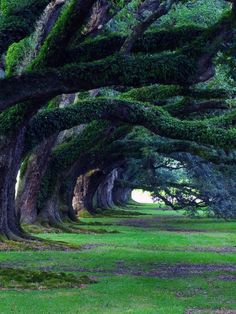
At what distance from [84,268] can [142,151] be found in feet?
63.0

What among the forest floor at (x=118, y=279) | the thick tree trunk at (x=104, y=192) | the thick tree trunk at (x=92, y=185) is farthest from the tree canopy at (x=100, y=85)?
the thick tree trunk at (x=104, y=192)

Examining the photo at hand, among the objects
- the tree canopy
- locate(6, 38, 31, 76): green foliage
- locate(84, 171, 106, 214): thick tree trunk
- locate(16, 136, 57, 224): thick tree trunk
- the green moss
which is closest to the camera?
the tree canopy

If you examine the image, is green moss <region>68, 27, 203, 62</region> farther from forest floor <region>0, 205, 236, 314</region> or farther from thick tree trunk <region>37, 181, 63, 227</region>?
thick tree trunk <region>37, 181, 63, 227</region>

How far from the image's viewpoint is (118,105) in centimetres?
1984

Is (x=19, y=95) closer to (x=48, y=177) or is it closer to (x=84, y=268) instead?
(x=84, y=268)

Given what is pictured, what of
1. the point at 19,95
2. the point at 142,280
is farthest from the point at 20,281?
the point at 19,95

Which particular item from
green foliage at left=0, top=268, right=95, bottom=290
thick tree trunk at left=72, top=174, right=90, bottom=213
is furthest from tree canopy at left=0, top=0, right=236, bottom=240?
thick tree trunk at left=72, top=174, right=90, bottom=213

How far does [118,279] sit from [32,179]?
14796 millimetres

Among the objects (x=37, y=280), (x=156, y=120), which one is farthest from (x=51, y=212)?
(x=37, y=280)

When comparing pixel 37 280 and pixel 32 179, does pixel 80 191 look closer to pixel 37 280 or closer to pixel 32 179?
pixel 32 179

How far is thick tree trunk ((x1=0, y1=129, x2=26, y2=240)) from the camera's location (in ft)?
71.4

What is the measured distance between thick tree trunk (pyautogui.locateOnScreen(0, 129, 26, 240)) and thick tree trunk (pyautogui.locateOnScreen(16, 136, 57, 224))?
4392 mm

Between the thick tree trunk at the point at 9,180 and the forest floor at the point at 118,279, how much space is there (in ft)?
5.10

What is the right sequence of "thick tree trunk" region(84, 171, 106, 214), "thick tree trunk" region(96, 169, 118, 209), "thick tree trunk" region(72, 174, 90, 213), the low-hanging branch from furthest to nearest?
"thick tree trunk" region(96, 169, 118, 209), "thick tree trunk" region(72, 174, 90, 213), "thick tree trunk" region(84, 171, 106, 214), the low-hanging branch
